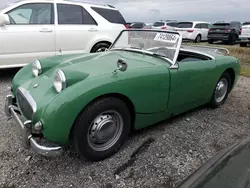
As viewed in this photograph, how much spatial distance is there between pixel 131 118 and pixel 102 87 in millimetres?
668

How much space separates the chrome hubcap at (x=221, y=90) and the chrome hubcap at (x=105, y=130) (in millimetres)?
2235

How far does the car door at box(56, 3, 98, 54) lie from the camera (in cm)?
577

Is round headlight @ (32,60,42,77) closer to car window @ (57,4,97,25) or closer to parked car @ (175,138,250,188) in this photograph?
parked car @ (175,138,250,188)

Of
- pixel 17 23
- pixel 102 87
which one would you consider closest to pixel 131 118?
pixel 102 87

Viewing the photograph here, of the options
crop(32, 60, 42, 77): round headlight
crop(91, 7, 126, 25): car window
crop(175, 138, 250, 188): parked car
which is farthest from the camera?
crop(91, 7, 126, 25): car window

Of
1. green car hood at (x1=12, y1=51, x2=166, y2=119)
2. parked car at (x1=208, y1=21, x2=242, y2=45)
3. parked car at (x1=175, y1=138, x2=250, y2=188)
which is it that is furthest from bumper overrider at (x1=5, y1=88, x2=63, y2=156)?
parked car at (x1=208, y1=21, x2=242, y2=45)

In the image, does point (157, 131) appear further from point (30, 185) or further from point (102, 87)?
point (30, 185)

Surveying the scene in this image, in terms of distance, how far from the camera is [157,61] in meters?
3.12

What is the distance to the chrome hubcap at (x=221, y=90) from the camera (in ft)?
13.7

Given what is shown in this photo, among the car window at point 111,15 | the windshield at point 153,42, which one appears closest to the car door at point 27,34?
the car window at point 111,15

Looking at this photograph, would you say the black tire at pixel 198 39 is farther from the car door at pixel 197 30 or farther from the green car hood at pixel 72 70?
the green car hood at pixel 72 70

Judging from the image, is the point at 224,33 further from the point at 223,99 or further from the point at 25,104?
the point at 25,104

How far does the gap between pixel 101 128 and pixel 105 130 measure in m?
0.07

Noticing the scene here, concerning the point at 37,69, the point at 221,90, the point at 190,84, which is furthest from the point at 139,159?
the point at 221,90
